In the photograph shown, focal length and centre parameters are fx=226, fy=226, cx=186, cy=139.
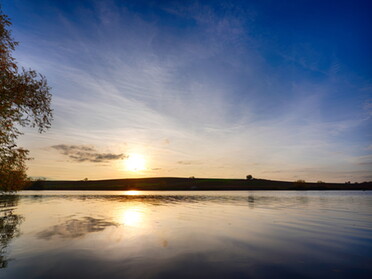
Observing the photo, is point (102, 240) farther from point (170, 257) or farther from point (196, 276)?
point (196, 276)

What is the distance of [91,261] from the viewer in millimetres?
9547

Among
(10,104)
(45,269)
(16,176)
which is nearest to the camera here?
(45,269)

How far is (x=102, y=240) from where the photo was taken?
13.3 metres

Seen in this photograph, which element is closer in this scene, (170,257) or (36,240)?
(170,257)

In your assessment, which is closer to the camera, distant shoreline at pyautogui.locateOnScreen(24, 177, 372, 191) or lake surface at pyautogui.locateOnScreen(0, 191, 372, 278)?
lake surface at pyautogui.locateOnScreen(0, 191, 372, 278)

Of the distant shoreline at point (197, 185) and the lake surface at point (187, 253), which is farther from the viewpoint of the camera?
the distant shoreline at point (197, 185)

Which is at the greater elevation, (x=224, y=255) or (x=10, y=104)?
(x=10, y=104)

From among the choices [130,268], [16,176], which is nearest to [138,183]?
[16,176]

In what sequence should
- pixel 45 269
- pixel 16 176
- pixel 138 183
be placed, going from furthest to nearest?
pixel 138 183 → pixel 16 176 → pixel 45 269

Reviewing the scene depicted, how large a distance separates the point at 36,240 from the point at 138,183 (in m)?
185

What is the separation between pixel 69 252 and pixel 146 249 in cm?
364

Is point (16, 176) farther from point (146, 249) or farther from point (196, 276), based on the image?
point (196, 276)

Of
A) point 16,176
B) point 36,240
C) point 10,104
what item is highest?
point 10,104

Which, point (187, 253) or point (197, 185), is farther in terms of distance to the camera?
point (197, 185)
